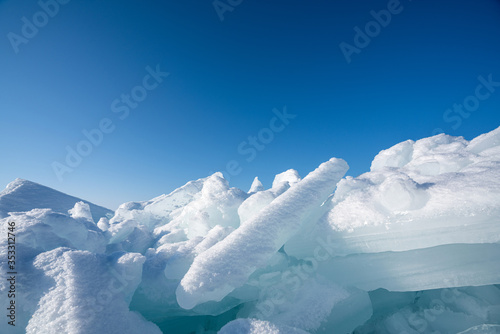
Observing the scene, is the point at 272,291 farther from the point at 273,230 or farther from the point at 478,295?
the point at 478,295

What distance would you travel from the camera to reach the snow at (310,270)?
2.47 metres

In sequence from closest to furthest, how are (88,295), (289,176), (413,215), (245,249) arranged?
(88,295)
(245,249)
(413,215)
(289,176)

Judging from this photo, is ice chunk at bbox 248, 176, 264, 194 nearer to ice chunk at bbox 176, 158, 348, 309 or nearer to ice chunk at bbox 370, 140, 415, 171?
ice chunk at bbox 370, 140, 415, 171

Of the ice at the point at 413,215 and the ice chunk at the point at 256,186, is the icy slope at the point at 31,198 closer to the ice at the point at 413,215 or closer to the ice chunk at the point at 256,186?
the ice chunk at the point at 256,186

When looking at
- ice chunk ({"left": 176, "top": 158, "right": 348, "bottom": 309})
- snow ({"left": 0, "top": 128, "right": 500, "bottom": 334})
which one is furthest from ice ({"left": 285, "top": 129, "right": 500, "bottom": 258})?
ice chunk ({"left": 176, "top": 158, "right": 348, "bottom": 309})

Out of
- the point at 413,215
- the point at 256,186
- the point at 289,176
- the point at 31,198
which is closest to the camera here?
the point at 413,215

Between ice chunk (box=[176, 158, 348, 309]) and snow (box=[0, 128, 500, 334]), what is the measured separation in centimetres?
2

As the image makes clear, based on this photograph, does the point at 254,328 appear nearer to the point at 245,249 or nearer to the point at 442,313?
the point at 245,249

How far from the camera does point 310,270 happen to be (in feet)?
11.9

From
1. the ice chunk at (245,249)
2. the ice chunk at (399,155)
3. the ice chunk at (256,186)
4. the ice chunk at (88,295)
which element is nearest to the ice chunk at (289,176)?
the ice chunk at (256,186)

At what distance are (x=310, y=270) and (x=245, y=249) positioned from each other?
1.50 m

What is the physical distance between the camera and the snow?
2.47m

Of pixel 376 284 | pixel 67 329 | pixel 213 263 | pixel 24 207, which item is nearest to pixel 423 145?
pixel 376 284

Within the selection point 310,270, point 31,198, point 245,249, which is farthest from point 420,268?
point 31,198
